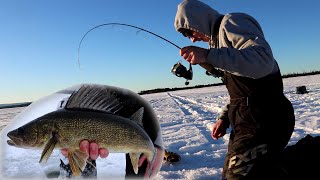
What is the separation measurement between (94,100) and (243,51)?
1.41 metres

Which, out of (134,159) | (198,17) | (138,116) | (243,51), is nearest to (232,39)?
(243,51)

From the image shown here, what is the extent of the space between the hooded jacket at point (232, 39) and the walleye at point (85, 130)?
107 centimetres

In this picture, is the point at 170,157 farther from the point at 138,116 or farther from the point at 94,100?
the point at 94,100

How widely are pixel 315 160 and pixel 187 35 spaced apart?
1.46 m

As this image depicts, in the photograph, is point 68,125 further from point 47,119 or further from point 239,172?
point 239,172

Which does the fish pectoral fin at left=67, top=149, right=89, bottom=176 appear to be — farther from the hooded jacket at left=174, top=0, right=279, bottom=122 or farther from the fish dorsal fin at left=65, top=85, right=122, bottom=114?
the hooded jacket at left=174, top=0, right=279, bottom=122

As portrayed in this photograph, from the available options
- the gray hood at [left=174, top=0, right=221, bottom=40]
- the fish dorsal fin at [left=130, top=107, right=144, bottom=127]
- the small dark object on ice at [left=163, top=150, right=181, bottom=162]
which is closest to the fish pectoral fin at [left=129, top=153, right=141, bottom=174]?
the fish dorsal fin at [left=130, top=107, right=144, bottom=127]

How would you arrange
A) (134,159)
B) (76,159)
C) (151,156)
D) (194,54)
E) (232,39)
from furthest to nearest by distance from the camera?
(232,39) → (194,54) → (151,156) → (134,159) → (76,159)

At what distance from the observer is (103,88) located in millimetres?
1774

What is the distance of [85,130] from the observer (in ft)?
5.34

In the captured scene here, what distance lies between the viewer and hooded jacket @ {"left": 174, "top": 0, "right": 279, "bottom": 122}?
275 centimetres

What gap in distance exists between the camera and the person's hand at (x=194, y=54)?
272 centimetres

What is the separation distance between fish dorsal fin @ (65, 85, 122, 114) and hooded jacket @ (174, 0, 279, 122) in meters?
1.13

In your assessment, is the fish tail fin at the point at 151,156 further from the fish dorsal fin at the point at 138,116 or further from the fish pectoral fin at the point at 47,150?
the fish pectoral fin at the point at 47,150
